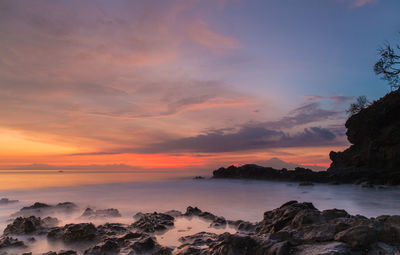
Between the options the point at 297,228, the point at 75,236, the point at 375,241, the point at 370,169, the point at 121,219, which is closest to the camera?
the point at 375,241

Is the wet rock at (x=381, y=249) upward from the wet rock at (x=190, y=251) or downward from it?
upward

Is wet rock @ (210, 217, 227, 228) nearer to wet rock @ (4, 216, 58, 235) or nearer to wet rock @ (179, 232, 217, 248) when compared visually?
wet rock @ (179, 232, 217, 248)

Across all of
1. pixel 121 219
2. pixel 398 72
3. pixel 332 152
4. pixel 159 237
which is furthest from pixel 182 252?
pixel 332 152

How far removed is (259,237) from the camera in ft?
16.7

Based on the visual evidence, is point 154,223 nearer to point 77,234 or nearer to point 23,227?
point 77,234

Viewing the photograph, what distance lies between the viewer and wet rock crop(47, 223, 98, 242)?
272 inches

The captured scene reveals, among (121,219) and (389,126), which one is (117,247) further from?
(389,126)

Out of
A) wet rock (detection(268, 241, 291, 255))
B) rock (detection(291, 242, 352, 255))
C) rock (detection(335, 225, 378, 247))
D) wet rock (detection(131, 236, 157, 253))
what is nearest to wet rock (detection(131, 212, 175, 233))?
wet rock (detection(131, 236, 157, 253))

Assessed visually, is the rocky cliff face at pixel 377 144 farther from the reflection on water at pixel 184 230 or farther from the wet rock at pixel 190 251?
the wet rock at pixel 190 251

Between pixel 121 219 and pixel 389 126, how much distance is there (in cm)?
2523

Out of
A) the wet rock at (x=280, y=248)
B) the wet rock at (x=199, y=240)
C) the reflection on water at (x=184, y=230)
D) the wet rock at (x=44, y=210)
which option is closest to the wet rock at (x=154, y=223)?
the reflection on water at (x=184, y=230)

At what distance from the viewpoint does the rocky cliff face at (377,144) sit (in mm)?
22359

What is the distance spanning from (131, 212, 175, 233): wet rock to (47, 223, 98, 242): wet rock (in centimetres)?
147

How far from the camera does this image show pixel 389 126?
23719 millimetres
